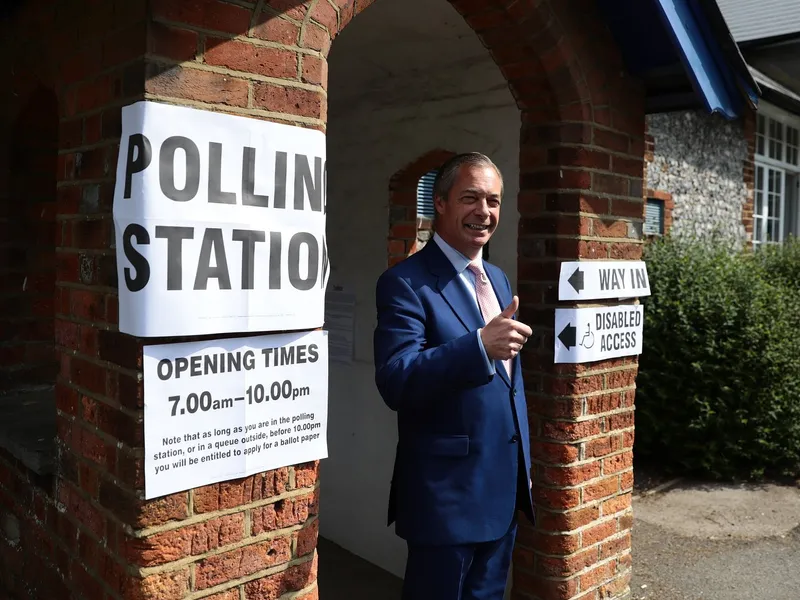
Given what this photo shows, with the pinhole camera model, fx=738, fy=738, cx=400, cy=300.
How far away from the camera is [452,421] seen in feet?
7.91

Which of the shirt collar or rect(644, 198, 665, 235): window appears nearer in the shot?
the shirt collar

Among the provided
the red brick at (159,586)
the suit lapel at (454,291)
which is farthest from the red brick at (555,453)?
the red brick at (159,586)

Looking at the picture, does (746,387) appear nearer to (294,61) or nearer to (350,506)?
(350,506)

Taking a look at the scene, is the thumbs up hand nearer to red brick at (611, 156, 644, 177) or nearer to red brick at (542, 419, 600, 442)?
red brick at (542, 419, 600, 442)

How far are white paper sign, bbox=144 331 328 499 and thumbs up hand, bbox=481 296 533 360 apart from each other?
0.54 m

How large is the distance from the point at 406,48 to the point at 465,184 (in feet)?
4.96

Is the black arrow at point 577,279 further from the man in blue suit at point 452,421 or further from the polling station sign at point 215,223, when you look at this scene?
the polling station sign at point 215,223

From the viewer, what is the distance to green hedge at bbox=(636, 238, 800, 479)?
6.07 meters

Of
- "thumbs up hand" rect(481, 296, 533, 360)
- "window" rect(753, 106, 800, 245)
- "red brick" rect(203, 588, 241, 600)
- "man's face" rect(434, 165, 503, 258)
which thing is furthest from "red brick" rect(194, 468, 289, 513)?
"window" rect(753, 106, 800, 245)

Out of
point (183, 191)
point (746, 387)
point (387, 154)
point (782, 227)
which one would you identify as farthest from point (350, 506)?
point (782, 227)

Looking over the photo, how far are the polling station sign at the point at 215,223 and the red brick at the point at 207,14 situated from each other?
0.81 feet

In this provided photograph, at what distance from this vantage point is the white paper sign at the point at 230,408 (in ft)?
6.56

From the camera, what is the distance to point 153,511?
201 centimetres

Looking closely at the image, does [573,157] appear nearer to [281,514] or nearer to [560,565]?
[560,565]
